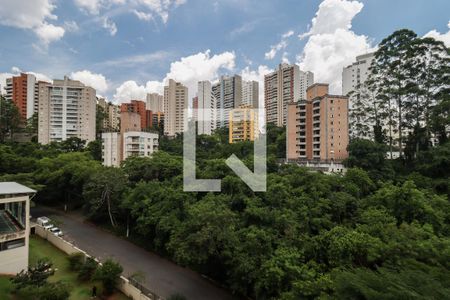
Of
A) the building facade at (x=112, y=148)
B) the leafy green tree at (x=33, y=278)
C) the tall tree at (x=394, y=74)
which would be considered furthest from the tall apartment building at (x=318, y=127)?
the leafy green tree at (x=33, y=278)

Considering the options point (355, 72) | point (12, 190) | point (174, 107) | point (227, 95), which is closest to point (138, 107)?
point (174, 107)

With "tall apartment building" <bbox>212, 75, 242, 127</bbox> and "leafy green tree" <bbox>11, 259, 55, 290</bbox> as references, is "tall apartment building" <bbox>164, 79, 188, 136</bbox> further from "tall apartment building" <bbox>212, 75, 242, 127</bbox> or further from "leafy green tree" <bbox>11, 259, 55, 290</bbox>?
"leafy green tree" <bbox>11, 259, 55, 290</bbox>

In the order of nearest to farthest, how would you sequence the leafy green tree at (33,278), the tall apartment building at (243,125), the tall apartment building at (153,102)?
the leafy green tree at (33,278) → the tall apartment building at (243,125) → the tall apartment building at (153,102)

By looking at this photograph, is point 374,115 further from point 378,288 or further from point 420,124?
point 378,288

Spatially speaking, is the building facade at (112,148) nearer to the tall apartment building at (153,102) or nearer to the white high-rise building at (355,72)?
the white high-rise building at (355,72)

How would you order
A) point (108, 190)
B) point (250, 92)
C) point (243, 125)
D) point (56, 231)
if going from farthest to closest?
point (250, 92), point (243, 125), point (108, 190), point (56, 231)

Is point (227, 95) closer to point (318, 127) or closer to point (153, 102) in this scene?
Result: point (153, 102)

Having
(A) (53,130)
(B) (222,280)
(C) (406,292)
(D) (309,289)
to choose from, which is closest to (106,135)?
(A) (53,130)
